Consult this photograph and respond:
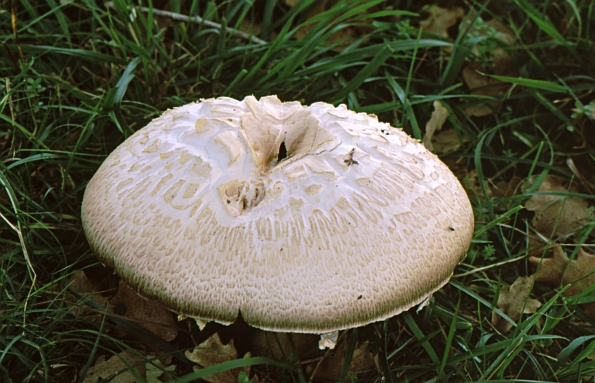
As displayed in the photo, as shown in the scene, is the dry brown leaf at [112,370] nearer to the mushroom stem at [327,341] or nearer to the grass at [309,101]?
the grass at [309,101]

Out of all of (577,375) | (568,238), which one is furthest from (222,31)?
(577,375)

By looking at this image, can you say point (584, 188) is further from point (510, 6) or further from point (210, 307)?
point (210, 307)

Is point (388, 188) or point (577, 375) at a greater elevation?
point (388, 188)

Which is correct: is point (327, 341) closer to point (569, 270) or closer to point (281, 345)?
point (281, 345)

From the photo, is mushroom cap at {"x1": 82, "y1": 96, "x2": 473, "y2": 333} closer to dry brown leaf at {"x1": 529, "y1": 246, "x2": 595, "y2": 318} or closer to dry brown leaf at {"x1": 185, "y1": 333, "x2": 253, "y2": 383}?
dry brown leaf at {"x1": 185, "y1": 333, "x2": 253, "y2": 383}

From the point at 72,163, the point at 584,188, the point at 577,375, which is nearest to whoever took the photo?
the point at 577,375

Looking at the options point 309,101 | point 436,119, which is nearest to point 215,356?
point 309,101

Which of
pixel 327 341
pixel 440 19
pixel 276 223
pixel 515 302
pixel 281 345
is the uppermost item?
pixel 440 19

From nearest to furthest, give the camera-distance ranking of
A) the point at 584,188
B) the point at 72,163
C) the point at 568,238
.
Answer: the point at 72,163 < the point at 568,238 < the point at 584,188
